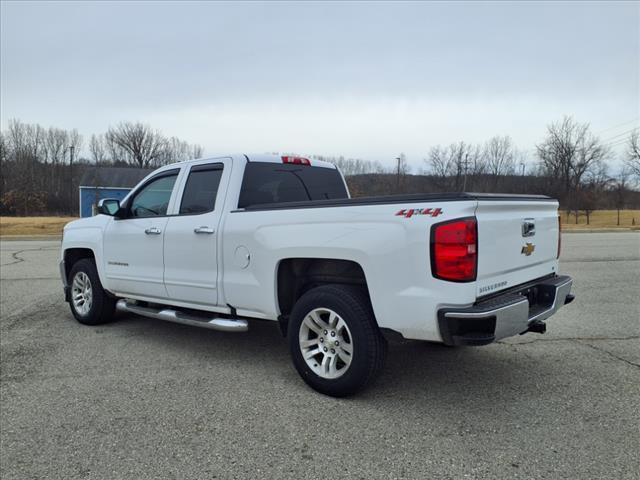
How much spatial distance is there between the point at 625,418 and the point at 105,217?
5.75 meters

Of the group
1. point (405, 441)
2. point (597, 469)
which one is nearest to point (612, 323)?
point (597, 469)

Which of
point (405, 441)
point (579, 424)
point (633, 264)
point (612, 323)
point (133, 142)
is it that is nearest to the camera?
point (405, 441)

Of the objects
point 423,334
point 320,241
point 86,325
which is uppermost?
point 320,241

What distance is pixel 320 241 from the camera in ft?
12.5

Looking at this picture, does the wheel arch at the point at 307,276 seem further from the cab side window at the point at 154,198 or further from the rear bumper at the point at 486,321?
the cab side window at the point at 154,198

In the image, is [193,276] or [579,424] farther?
[193,276]

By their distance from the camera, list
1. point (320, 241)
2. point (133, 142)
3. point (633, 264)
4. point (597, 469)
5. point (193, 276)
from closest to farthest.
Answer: point (597, 469) < point (320, 241) < point (193, 276) < point (633, 264) < point (133, 142)

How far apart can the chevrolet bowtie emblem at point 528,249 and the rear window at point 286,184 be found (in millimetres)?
2338

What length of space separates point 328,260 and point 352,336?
70 cm

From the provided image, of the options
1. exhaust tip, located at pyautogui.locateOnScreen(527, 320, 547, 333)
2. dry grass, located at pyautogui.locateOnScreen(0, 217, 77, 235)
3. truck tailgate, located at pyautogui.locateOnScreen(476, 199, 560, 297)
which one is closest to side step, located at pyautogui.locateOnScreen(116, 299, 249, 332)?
truck tailgate, located at pyautogui.locateOnScreen(476, 199, 560, 297)

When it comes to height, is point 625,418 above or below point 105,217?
below

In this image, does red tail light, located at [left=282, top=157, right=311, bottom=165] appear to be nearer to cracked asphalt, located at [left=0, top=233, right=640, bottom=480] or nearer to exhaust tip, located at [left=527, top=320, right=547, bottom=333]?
cracked asphalt, located at [left=0, top=233, right=640, bottom=480]

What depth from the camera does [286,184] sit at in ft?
Answer: 16.9

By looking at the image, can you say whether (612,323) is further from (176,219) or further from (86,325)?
(86,325)
